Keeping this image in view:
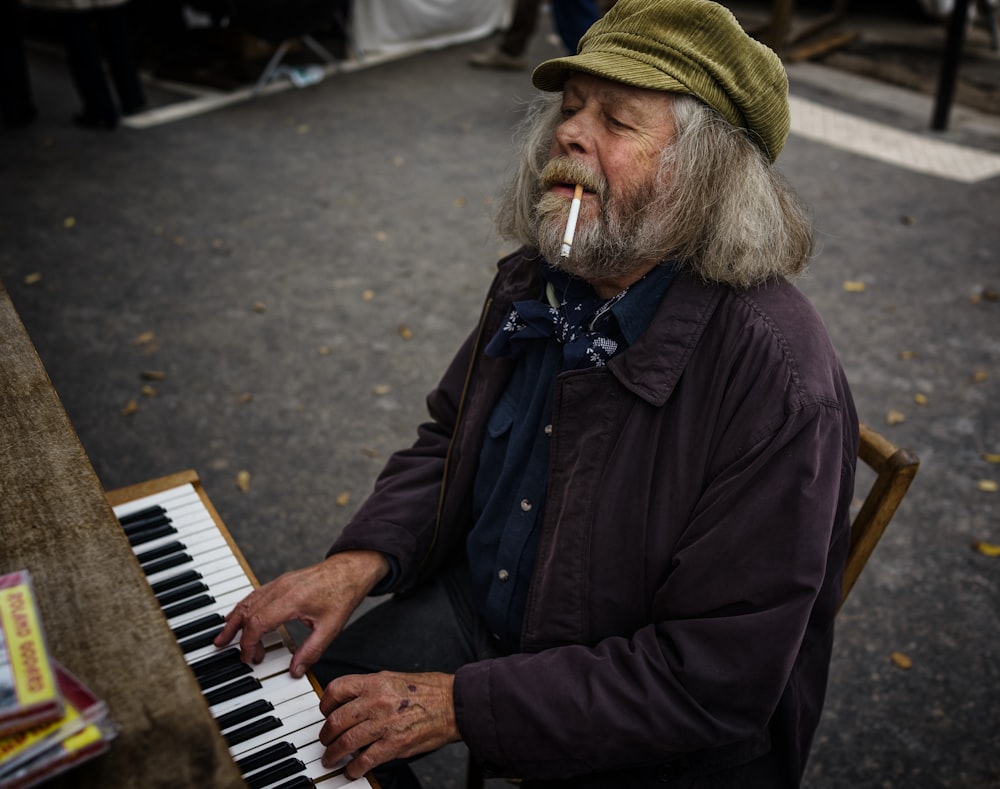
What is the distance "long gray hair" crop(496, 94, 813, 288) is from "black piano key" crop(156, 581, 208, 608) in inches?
40.9

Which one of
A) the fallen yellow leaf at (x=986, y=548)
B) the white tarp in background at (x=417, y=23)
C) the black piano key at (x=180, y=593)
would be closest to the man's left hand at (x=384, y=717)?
the black piano key at (x=180, y=593)

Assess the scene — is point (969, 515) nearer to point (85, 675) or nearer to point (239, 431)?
point (239, 431)

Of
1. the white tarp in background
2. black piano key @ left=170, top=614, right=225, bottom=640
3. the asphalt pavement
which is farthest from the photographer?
the white tarp in background

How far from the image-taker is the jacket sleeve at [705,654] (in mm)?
1442

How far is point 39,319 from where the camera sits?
457cm

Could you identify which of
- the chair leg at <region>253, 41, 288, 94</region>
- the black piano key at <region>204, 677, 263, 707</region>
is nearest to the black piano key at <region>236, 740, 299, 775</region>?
the black piano key at <region>204, 677, 263, 707</region>

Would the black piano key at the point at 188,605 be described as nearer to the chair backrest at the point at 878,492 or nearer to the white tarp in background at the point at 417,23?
the chair backrest at the point at 878,492

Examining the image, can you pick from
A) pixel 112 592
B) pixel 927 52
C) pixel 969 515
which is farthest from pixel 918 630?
pixel 927 52

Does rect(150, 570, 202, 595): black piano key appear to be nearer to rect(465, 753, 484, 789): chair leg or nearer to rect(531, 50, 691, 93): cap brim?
rect(465, 753, 484, 789): chair leg

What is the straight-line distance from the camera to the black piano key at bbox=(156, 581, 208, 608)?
5.63 ft

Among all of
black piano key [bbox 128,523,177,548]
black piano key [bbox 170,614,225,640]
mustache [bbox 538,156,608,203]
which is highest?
mustache [bbox 538,156,608,203]

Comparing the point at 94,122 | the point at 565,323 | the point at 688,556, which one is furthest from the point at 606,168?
the point at 94,122

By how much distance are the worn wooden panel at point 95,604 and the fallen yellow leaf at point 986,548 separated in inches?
116

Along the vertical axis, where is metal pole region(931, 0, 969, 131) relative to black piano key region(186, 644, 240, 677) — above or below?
below
